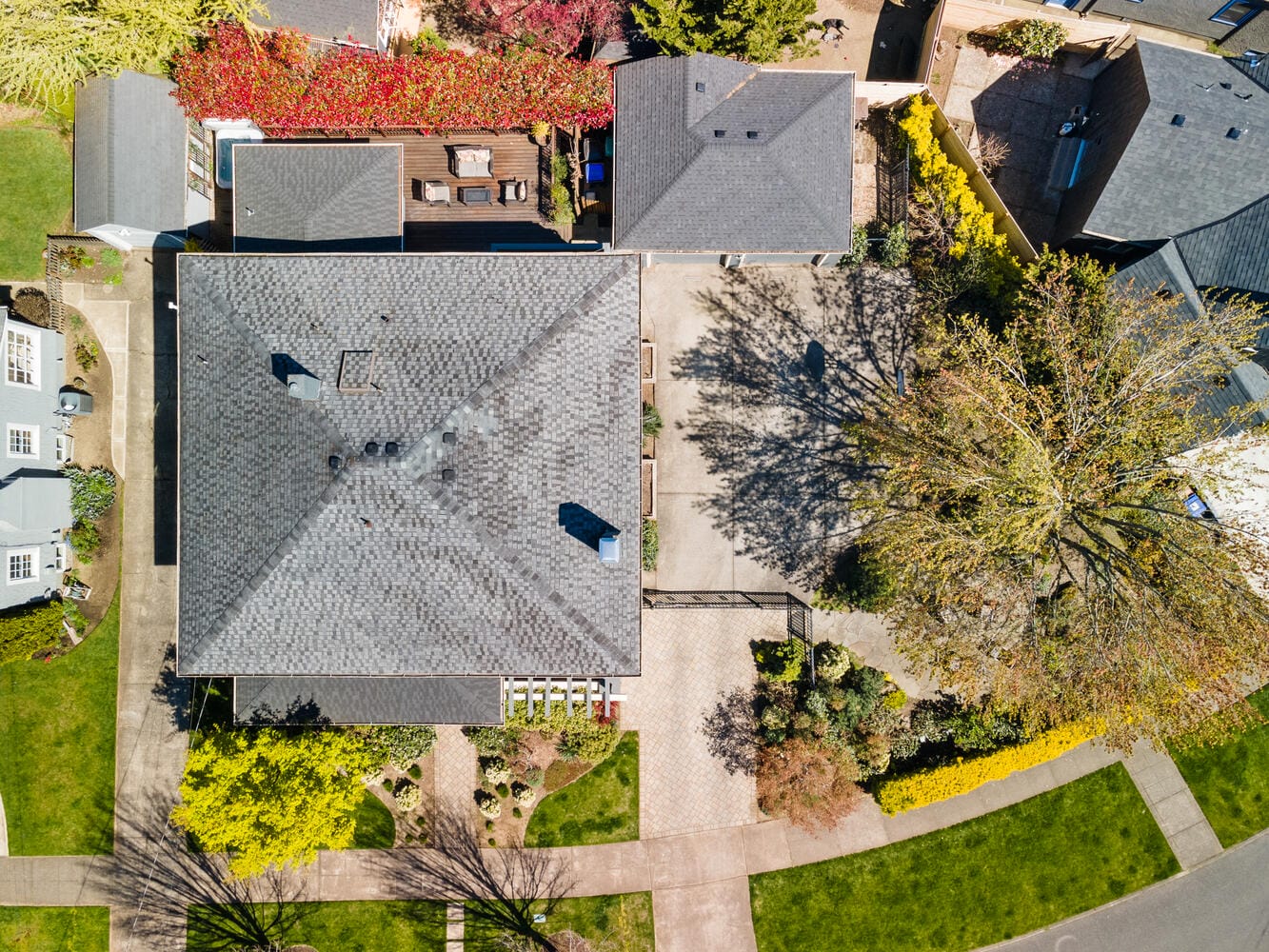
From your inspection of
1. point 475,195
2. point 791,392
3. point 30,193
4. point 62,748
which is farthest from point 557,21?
point 62,748

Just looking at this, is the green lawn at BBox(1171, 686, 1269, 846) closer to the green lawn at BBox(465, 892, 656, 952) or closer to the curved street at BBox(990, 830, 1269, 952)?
the curved street at BBox(990, 830, 1269, 952)

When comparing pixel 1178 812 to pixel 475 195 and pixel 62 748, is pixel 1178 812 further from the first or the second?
pixel 62 748

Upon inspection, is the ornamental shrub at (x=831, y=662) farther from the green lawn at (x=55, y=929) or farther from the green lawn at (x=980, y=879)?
the green lawn at (x=55, y=929)

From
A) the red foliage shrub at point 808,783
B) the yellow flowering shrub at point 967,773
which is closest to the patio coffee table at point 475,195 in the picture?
the red foliage shrub at point 808,783

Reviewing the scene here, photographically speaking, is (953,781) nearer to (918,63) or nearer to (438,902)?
(438,902)

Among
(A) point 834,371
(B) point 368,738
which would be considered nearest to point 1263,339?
(A) point 834,371
